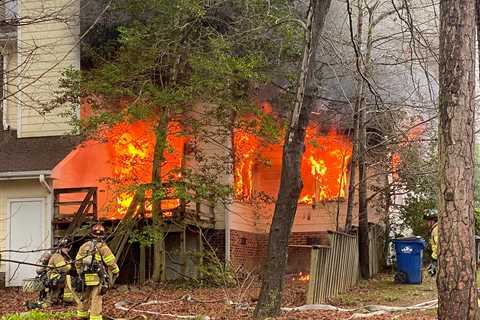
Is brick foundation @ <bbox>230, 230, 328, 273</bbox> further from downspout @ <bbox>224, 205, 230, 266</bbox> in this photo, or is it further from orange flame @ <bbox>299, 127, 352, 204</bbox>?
orange flame @ <bbox>299, 127, 352, 204</bbox>

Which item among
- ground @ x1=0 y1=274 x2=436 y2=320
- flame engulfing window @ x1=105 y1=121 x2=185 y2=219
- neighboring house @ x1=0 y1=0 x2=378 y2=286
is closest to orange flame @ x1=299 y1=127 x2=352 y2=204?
neighboring house @ x1=0 y1=0 x2=378 y2=286

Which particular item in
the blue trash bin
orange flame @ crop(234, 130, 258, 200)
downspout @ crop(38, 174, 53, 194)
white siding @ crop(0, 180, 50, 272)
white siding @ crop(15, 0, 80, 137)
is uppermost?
white siding @ crop(15, 0, 80, 137)

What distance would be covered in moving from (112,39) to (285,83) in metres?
4.15

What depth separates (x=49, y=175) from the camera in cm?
1633

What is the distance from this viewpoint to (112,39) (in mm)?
16938

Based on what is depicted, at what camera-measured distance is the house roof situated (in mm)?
16625

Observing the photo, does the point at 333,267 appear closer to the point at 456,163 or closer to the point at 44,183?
the point at 44,183

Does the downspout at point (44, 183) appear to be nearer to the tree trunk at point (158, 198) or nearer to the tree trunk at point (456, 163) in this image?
the tree trunk at point (158, 198)

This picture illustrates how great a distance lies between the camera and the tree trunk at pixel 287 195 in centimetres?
1060

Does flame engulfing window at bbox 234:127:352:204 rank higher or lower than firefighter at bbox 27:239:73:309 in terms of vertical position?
higher

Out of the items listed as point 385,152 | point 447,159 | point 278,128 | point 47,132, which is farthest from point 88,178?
point 447,159

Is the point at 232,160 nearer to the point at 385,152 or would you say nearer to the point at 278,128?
the point at 278,128

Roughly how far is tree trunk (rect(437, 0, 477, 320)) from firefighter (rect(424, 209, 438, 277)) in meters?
3.57

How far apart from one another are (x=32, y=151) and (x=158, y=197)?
4030 millimetres
